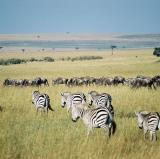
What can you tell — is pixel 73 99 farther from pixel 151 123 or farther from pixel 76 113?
pixel 151 123

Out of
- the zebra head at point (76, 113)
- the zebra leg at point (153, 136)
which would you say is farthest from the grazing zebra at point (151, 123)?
the zebra head at point (76, 113)

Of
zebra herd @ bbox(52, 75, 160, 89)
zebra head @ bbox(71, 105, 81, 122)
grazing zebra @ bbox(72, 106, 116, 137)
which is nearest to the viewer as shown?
grazing zebra @ bbox(72, 106, 116, 137)

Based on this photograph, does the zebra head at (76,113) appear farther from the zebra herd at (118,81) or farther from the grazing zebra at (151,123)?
the zebra herd at (118,81)

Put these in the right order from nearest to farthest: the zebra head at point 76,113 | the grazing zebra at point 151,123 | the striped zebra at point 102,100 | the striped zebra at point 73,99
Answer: the grazing zebra at point 151,123 → the zebra head at point 76,113 → the striped zebra at point 102,100 → the striped zebra at point 73,99

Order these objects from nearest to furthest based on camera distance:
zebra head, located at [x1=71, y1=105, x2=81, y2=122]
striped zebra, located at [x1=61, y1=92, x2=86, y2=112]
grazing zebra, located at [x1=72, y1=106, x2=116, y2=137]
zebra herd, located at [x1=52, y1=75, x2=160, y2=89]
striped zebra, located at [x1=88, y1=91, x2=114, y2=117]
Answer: grazing zebra, located at [x1=72, y1=106, x2=116, y2=137]
zebra head, located at [x1=71, y1=105, x2=81, y2=122]
striped zebra, located at [x1=88, y1=91, x2=114, y2=117]
striped zebra, located at [x1=61, y1=92, x2=86, y2=112]
zebra herd, located at [x1=52, y1=75, x2=160, y2=89]

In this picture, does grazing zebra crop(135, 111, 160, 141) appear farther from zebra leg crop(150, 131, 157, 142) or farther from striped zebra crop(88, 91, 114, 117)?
striped zebra crop(88, 91, 114, 117)

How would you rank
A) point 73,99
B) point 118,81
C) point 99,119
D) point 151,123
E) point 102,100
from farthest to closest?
point 118,81
point 73,99
point 102,100
point 99,119
point 151,123

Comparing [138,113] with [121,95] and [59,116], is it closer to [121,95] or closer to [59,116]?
[59,116]

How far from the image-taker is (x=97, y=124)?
13141mm

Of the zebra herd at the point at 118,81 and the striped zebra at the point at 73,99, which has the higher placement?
the striped zebra at the point at 73,99

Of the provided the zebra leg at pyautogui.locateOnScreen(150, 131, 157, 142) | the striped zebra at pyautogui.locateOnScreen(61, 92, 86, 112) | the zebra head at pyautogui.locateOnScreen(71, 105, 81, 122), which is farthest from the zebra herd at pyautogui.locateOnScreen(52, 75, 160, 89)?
the zebra leg at pyautogui.locateOnScreen(150, 131, 157, 142)

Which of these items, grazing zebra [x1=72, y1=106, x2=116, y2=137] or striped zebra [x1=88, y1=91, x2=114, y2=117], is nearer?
grazing zebra [x1=72, y1=106, x2=116, y2=137]

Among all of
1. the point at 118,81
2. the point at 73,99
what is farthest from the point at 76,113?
the point at 118,81

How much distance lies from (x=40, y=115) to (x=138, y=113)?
5821mm
